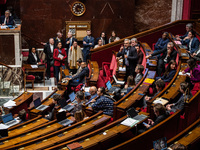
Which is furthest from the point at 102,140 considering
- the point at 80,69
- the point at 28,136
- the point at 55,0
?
the point at 55,0

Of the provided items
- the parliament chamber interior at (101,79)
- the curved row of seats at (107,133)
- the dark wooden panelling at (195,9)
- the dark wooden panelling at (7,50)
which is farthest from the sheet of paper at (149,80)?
the dark wooden panelling at (195,9)

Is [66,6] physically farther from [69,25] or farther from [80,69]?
[80,69]

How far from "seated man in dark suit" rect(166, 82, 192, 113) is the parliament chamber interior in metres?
0.02

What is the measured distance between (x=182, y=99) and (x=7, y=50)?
569cm

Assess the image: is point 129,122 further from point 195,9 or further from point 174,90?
point 195,9

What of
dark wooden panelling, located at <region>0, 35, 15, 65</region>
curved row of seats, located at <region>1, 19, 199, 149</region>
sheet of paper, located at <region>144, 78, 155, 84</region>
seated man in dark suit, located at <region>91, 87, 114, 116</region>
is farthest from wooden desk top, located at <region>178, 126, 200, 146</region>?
dark wooden panelling, located at <region>0, 35, 15, 65</region>

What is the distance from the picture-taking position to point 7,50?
9.02 m

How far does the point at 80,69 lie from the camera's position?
813 cm

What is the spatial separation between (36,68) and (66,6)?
293 cm

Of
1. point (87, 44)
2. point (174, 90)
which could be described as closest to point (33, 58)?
point (87, 44)

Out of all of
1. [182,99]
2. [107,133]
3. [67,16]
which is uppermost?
[67,16]

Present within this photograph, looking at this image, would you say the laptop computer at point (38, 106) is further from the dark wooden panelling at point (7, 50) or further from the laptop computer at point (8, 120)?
the dark wooden panelling at point (7, 50)

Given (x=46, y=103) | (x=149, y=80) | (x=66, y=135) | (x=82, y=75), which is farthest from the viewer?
(x=82, y=75)

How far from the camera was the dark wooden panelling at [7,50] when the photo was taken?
896cm
